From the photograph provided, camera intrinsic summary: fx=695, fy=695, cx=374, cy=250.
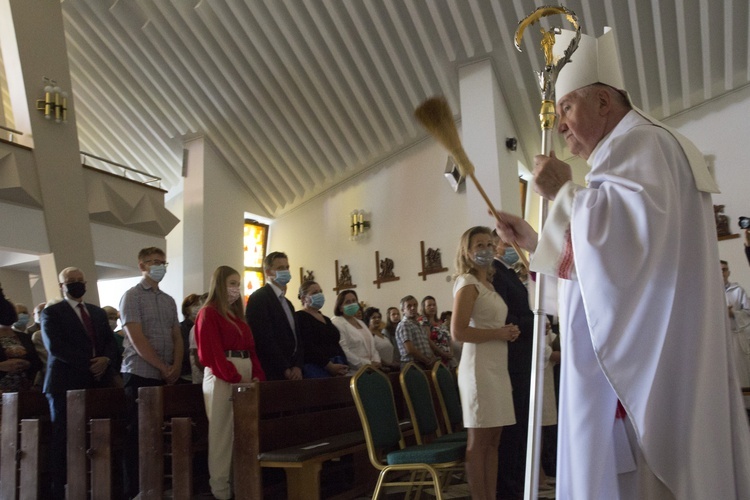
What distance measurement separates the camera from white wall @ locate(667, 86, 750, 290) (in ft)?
28.0

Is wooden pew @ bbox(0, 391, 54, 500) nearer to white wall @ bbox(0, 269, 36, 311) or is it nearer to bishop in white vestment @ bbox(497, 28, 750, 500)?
bishop in white vestment @ bbox(497, 28, 750, 500)

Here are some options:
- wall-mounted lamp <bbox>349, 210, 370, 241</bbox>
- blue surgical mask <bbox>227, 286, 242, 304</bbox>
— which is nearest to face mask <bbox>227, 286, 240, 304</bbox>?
blue surgical mask <bbox>227, 286, 242, 304</bbox>

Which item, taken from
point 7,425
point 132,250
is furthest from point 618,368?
point 132,250

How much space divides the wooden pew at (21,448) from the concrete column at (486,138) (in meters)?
5.79

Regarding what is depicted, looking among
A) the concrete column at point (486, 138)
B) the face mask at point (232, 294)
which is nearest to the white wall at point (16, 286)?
the concrete column at point (486, 138)

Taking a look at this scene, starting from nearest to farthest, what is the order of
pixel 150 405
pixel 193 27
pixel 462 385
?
pixel 462 385, pixel 150 405, pixel 193 27

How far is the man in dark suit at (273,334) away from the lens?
4.75m

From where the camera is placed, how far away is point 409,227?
11.0 meters

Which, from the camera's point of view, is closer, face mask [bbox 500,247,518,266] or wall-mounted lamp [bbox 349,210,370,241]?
face mask [bbox 500,247,518,266]

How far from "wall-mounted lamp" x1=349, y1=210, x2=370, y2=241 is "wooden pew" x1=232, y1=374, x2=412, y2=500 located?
716 centimetres

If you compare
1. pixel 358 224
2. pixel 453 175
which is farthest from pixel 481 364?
pixel 358 224

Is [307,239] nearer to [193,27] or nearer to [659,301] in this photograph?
[193,27]

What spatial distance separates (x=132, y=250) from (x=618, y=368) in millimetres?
9886

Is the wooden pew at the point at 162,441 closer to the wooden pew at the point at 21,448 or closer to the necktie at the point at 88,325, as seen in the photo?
the wooden pew at the point at 21,448
